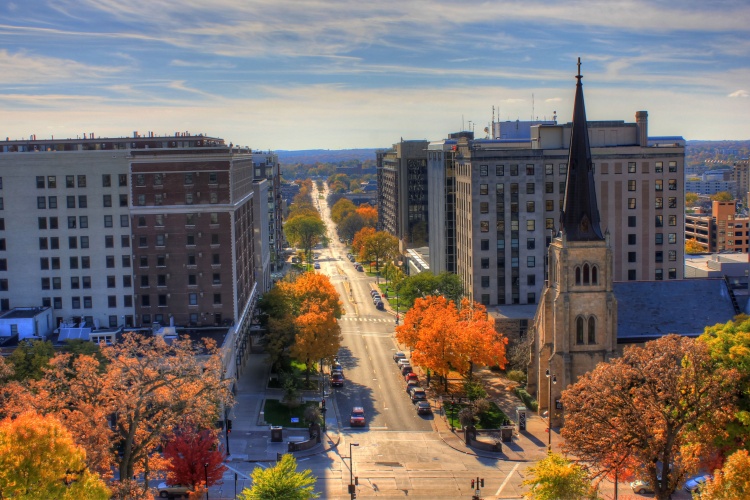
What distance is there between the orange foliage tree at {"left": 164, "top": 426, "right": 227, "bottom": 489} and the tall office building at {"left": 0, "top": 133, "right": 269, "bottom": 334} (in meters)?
33.3

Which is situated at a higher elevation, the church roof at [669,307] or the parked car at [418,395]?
the church roof at [669,307]

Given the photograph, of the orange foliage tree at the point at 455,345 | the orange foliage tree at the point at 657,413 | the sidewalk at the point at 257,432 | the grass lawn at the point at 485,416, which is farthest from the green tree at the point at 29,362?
the orange foliage tree at the point at 657,413

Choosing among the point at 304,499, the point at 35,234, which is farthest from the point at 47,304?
the point at 304,499

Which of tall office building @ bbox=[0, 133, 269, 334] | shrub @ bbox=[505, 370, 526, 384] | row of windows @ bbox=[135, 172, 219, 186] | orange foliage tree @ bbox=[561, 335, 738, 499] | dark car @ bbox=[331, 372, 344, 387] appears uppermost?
row of windows @ bbox=[135, 172, 219, 186]

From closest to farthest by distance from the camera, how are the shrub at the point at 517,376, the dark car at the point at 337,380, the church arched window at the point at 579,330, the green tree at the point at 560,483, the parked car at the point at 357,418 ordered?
the green tree at the point at 560,483
the church arched window at the point at 579,330
the parked car at the point at 357,418
the shrub at the point at 517,376
the dark car at the point at 337,380

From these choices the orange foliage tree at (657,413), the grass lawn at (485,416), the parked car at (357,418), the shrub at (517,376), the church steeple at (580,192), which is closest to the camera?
the orange foliage tree at (657,413)

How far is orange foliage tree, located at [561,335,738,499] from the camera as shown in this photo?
5562 cm

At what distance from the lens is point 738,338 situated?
61.3 meters

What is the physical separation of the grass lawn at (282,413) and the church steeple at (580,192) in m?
33.1

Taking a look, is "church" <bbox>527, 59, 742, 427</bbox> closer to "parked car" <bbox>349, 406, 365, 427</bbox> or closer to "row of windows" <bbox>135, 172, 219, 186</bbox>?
"parked car" <bbox>349, 406, 365, 427</bbox>

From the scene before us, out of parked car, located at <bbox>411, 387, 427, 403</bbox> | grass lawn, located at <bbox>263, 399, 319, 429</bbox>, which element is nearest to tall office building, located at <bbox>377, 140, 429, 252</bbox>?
parked car, located at <bbox>411, 387, 427, 403</bbox>

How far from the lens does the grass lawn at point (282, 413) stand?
84.6 m

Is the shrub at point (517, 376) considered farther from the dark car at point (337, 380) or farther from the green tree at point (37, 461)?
the green tree at point (37, 461)

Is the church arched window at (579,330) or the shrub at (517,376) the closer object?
the church arched window at (579,330)
